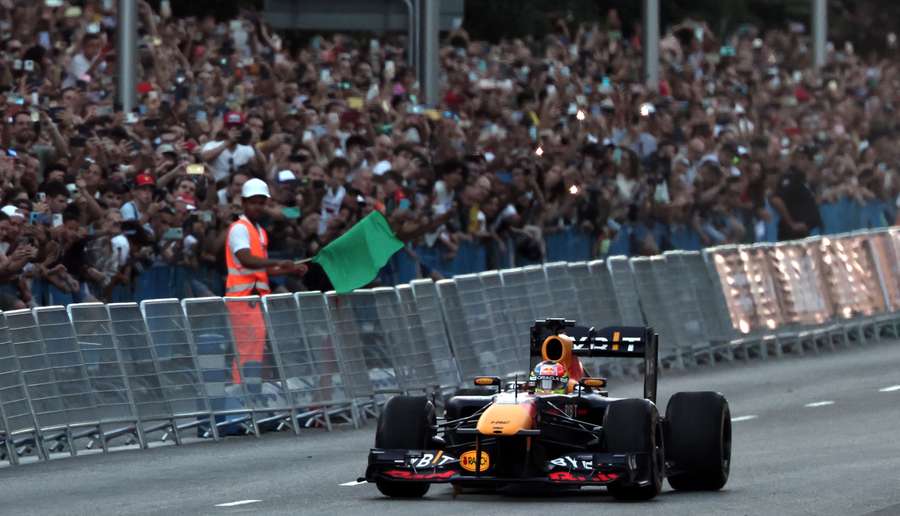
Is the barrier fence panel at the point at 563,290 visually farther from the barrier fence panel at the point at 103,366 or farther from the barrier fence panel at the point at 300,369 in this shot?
the barrier fence panel at the point at 103,366

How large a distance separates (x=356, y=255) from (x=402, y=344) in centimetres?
94

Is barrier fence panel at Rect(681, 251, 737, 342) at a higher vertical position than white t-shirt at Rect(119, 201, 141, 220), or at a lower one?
lower

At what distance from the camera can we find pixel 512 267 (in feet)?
84.3

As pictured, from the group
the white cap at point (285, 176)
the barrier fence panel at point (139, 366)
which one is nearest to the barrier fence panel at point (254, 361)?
the barrier fence panel at point (139, 366)

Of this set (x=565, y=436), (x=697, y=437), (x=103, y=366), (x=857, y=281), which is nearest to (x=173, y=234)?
(x=103, y=366)

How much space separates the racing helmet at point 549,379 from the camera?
1471 cm

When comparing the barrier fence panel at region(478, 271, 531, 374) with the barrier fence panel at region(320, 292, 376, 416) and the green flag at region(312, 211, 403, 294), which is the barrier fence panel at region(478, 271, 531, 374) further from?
the barrier fence panel at region(320, 292, 376, 416)

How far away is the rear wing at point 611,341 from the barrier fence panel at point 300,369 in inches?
173

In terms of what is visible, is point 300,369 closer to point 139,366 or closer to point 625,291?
point 139,366

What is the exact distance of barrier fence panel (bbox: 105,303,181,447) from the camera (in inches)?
711

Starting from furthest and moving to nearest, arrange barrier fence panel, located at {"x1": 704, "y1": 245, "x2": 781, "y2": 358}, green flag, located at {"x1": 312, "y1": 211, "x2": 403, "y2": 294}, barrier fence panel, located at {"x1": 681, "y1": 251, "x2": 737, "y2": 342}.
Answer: barrier fence panel, located at {"x1": 704, "y1": 245, "x2": 781, "y2": 358} < barrier fence panel, located at {"x1": 681, "y1": 251, "x2": 737, "y2": 342} < green flag, located at {"x1": 312, "y1": 211, "x2": 403, "y2": 294}

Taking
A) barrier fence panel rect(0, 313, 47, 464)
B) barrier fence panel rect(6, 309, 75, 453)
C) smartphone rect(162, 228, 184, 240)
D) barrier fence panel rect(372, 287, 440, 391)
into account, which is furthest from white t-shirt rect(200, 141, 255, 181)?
barrier fence panel rect(0, 313, 47, 464)

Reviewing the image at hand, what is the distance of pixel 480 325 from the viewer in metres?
22.0

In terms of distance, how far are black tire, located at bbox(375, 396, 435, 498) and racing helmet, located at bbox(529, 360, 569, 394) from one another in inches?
29.2
